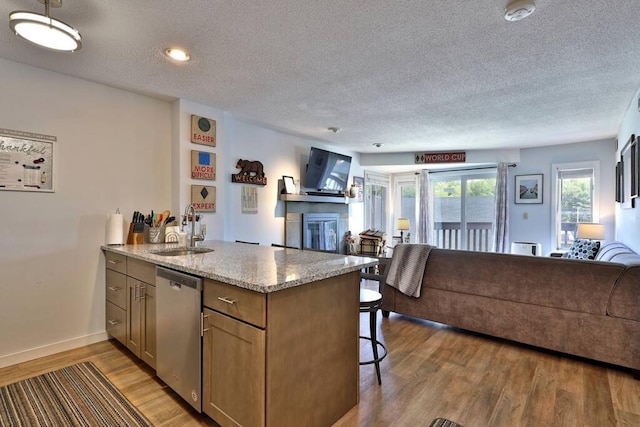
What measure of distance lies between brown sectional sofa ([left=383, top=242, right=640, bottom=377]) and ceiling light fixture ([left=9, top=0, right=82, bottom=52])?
3.21 meters

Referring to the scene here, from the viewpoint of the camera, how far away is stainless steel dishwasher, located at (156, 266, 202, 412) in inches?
69.5

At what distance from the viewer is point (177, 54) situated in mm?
2287

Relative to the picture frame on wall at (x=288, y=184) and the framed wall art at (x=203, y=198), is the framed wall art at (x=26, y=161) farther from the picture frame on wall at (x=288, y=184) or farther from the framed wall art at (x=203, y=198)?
the picture frame on wall at (x=288, y=184)

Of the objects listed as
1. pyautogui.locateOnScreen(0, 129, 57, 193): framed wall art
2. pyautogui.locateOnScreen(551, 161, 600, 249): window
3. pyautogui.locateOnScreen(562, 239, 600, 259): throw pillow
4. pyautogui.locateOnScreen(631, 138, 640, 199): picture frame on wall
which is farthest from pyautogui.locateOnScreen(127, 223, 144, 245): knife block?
pyautogui.locateOnScreen(551, 161, 600, 249): window

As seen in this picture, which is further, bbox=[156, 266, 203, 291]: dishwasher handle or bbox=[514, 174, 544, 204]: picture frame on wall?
bbox=[514, 174, 544, 204]: picture frame on wall

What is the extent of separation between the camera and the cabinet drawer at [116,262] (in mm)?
2584

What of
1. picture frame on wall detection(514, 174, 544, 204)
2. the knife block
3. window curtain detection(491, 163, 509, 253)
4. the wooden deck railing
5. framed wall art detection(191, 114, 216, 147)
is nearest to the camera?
the knife block

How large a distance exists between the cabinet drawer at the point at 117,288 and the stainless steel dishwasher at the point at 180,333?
0.69 metres

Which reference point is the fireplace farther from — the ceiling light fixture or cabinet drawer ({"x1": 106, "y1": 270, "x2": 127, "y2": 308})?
the ceiling light fixture

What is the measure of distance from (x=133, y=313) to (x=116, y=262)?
53 cm

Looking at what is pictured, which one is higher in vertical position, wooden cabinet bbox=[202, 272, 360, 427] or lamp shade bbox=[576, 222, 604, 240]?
lamp shade bbox=[576, 222, 604, 240]

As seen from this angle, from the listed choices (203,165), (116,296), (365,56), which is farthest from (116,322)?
(365,56)

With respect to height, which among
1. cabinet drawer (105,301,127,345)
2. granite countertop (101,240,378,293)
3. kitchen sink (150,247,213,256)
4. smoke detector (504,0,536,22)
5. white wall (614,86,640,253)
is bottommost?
cabinet drawer (105,301,127,345)

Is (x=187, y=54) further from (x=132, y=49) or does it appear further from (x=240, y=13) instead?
(x=240, y=13)
